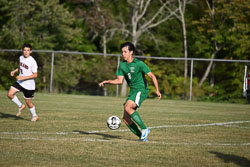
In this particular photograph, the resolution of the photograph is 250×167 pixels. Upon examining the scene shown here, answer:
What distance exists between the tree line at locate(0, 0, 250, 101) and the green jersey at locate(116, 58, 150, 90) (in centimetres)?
1675

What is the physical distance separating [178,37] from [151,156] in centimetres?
2763

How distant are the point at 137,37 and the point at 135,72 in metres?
24.2

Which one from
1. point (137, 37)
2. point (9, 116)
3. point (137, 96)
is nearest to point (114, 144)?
point (137, 96)

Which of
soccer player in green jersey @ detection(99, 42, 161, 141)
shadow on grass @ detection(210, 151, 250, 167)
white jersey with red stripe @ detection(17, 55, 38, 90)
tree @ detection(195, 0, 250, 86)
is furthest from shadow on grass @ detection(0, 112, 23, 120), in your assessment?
tree @ detection(195, 0, 250, 86)

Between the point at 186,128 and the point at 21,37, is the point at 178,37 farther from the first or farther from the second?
the point at 186,128

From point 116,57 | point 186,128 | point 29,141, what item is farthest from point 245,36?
point 29,141

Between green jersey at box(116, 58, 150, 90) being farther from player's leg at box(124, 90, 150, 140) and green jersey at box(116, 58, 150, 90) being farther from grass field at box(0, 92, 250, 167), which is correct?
grass field at box(0, 92, 250, 167)

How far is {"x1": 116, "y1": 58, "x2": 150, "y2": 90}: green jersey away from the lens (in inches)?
339

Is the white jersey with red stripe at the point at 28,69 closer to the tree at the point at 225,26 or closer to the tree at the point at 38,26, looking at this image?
the tree at the point at 225,26

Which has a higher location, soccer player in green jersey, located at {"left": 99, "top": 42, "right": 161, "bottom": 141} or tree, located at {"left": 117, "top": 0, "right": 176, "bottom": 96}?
tree, located at {"left": 117, "top": 0, "right": 176, "bottom": 96}

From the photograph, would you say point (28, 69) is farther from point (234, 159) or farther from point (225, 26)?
point (225, 26)

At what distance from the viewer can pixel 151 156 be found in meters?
6.88

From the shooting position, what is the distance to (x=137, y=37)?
32594 millimetres

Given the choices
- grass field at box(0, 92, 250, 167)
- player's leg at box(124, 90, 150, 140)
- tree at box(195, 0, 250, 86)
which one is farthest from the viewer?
tree at box(195, 0, 250, 86)
